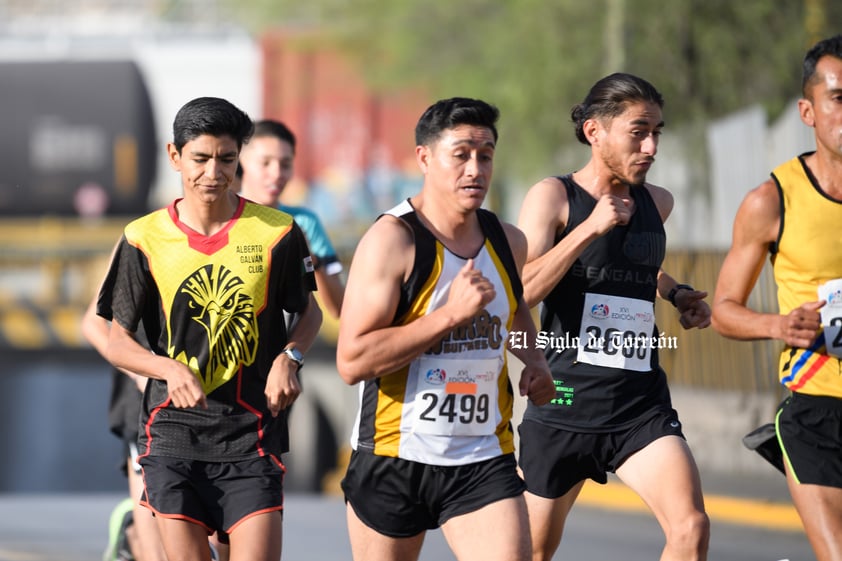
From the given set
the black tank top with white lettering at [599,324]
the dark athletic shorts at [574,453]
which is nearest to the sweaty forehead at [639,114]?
the black tank top with white lettering at [599,324]

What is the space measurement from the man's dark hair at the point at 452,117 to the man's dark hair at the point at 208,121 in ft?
2.36

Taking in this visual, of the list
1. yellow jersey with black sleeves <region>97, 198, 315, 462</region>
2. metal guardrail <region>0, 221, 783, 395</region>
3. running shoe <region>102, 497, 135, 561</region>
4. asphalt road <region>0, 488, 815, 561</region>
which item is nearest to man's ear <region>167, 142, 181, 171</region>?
yellow jersey with black sleeves <region>97, 198, 315, 462</region>

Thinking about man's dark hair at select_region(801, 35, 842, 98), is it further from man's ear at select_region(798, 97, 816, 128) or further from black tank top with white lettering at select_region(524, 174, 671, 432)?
black tank top with white lettering at select_region(524, 174, 671, 432)

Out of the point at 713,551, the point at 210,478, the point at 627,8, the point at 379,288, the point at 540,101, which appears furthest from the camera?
the point at 540,101

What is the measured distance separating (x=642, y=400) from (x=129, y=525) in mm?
3295

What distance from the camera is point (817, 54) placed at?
5.83 m

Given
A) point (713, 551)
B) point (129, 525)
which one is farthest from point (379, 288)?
point (713, 551)

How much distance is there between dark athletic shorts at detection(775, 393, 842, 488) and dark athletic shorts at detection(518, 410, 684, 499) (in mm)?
738

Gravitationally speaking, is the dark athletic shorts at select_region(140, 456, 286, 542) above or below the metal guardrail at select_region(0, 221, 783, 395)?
below

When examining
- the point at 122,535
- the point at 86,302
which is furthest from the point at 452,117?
the point at 86,302

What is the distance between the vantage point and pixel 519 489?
17.8ft

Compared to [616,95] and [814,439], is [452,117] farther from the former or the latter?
[814,439]

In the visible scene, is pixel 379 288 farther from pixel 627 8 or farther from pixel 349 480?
pixel 627 8

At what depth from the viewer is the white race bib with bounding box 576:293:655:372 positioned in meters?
6.43
